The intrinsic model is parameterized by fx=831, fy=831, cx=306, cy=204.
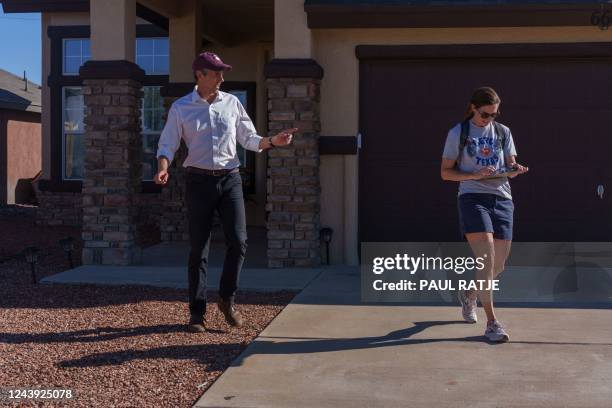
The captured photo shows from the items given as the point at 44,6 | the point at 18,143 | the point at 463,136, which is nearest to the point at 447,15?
the point at 463,136

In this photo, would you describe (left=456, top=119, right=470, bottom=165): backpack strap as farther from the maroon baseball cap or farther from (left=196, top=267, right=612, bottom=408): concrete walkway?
the maroon baseball cap

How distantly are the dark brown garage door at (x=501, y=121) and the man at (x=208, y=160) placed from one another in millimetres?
3663

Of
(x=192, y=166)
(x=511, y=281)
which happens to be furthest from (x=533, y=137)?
(x=192, y=166)

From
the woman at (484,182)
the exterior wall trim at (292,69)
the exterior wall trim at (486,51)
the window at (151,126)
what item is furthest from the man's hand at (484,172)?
the window at (151,126)

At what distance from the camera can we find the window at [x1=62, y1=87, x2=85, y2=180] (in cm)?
1534

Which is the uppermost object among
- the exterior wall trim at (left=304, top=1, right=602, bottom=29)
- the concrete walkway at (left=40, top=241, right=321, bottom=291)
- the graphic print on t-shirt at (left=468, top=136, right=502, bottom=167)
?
the exterior wall trim at (left=304, top=1, right=602, bottom=29)

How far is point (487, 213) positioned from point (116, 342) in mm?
2868

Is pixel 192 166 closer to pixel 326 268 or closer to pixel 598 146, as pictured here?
pixel 326 268

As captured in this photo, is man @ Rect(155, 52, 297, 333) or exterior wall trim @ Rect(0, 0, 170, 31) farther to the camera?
exterior wall trim @ Rect(0, 0, 170, 31)

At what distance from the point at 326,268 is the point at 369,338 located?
3205 mm

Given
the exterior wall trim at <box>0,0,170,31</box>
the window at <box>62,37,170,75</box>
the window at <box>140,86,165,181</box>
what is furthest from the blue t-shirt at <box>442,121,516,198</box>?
the exterior wall trim at <box>0,0,170,31</box>

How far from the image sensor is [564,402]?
4.72m

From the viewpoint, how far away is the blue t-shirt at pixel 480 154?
19.5 ft

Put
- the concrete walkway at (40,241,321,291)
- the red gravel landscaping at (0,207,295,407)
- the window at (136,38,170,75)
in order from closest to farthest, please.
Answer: the red gravel landscaping at (0,207,295,407) → the concrete walkway at (40,241,321,291) → the window at (136,38,170,75)
